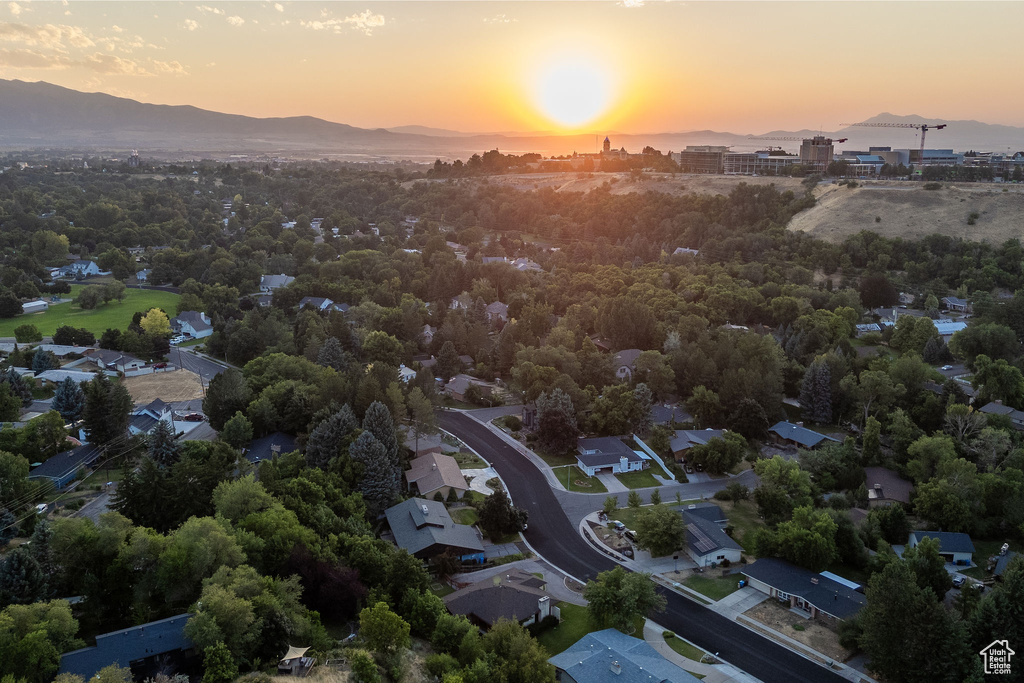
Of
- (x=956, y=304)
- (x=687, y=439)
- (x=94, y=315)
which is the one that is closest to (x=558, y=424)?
(x=687, y=439)

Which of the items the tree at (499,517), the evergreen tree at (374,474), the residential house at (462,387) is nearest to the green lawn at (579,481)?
the tree at (499,517)

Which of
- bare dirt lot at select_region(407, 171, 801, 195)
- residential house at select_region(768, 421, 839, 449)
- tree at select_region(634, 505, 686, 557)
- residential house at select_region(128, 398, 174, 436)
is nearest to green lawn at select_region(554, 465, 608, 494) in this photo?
tree at select_region(634, 505, 686, 557)

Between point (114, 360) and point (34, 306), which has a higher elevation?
point (34, 306)

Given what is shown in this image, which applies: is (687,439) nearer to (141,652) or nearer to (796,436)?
(796,436)

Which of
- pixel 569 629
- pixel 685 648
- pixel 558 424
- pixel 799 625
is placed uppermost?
pixel 558 424

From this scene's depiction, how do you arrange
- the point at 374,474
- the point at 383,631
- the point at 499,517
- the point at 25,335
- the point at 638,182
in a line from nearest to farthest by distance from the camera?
the point at 383,631
the point at 499,517
the point at 374,474
the point at 25,335
the point at 638,182

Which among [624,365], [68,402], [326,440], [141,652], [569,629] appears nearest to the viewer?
[141,652]

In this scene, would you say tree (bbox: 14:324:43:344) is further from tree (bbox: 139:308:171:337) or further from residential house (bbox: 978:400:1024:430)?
residential house (bbox: 978:400:1024:430)
